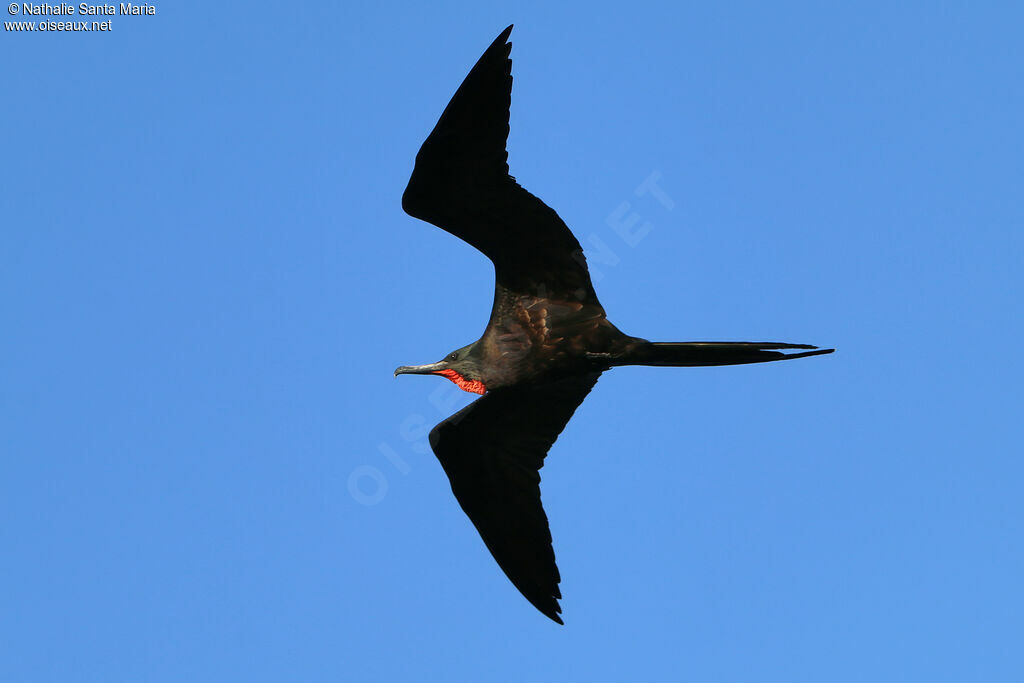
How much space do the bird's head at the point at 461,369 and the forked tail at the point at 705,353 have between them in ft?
2.84

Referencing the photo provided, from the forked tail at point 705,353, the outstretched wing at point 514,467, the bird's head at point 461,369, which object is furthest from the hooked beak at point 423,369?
the forked tail at point 705,353

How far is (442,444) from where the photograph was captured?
→ 6.66m

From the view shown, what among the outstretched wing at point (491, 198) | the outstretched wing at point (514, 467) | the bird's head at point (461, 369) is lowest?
the outstretched wing at point (514, 467)

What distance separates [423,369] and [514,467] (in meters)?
0.83

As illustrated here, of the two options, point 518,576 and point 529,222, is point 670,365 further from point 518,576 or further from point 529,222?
point 518,576

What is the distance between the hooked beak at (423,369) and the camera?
22.3 feet

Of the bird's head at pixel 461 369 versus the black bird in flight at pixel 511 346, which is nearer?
the black bird in flight at pixel 511 346

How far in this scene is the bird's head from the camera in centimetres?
662

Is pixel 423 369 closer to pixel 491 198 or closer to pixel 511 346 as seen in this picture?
pixel 511 346

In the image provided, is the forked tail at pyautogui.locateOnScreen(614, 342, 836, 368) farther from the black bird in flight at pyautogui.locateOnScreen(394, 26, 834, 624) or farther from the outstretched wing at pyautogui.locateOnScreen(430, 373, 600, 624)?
the outstretched wing at pyautogui.locateOnScreen(430, 373, 600, 624)

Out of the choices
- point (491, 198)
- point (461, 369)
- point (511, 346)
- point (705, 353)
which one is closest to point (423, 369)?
point (461, 369)

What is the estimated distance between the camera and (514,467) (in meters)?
6.88

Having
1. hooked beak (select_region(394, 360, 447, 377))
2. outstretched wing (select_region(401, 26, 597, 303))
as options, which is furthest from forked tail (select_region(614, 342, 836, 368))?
hooked beak (select_region(394, 360, 447, 377))

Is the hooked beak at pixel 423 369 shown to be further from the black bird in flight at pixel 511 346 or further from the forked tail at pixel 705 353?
the forked tail at pixel 705 353
